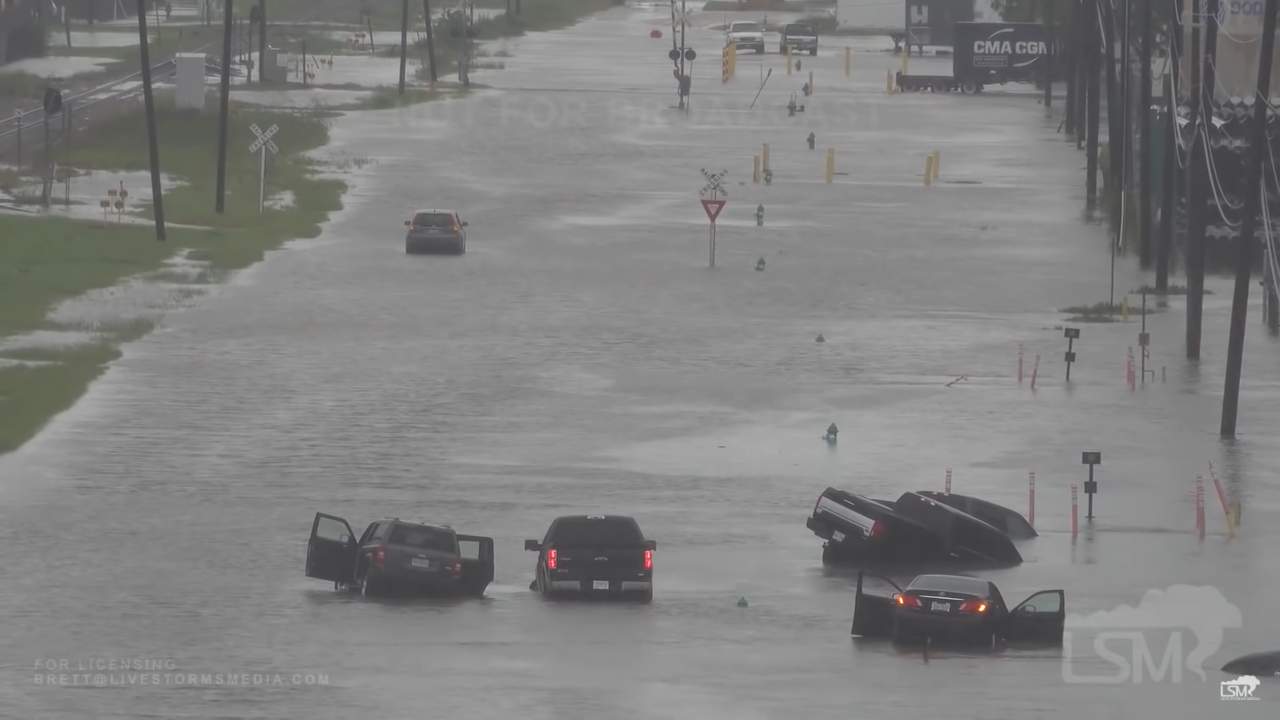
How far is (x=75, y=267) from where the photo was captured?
6669cm

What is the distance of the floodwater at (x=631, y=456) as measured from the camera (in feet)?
88.2

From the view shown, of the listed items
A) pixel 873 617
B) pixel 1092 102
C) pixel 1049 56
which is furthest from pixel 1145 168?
pixel 1049 56

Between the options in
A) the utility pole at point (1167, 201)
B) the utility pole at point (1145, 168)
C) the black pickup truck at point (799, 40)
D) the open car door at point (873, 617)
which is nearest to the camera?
the open car door at point (873, 617)

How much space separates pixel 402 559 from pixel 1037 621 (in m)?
8.40

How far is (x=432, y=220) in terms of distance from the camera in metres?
73.9

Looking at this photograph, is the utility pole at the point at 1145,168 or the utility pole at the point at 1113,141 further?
the utility pole at the point at 1113,141

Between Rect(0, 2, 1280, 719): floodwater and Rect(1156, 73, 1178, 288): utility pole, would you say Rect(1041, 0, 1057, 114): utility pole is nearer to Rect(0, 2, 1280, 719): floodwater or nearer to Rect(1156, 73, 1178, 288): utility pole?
Rect(0, 2, 1280, 719): floodwater

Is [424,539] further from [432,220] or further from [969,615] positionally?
[432,220]

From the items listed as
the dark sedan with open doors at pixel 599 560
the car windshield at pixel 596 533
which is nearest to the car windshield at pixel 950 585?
the dark sedan with open doors at pixel 599 560

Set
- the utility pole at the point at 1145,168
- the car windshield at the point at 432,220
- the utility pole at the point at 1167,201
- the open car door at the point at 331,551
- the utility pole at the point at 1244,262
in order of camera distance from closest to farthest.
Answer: the open car door at the point at 331,551 < the utility pole at the point at 1244,262 < the utility pole at the point at 1167,201 < the utility pole at the point at 1145,168 < the car windshield at the point at 432,220

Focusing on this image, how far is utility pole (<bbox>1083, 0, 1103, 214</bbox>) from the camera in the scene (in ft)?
292

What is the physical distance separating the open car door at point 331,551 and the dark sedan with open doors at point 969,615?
7.57 meters

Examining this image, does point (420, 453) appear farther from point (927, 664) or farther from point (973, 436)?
point (927, 664)

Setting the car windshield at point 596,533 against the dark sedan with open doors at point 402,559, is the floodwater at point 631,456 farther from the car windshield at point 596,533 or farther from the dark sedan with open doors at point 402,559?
the car windshield at point 596,533
